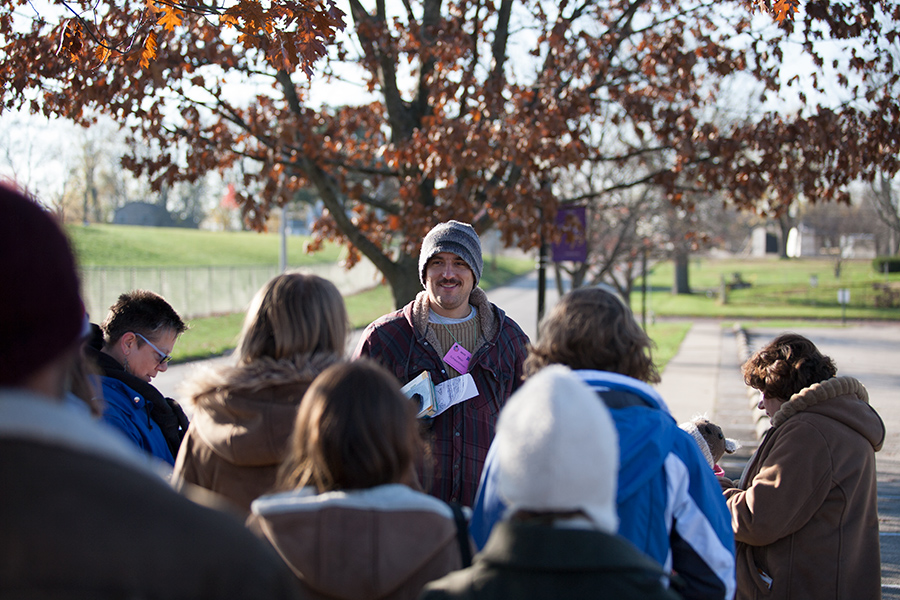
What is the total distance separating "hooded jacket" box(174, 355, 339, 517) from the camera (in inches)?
86.8

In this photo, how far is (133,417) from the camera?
10.8 ft

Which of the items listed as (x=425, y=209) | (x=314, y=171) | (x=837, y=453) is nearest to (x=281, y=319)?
(x=837, y=453)

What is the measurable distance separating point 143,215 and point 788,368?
80589 mm

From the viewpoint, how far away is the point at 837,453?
297 cm

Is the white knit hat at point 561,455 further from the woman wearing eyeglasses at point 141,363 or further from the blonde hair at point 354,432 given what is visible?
the woman wearing eyeglasses at point 141,363

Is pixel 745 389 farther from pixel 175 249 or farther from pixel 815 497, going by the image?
pixel 175 249

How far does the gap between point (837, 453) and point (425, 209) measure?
489 cm

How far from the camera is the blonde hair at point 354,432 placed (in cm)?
180

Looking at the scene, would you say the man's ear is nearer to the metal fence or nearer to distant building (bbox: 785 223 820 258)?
the metal fence

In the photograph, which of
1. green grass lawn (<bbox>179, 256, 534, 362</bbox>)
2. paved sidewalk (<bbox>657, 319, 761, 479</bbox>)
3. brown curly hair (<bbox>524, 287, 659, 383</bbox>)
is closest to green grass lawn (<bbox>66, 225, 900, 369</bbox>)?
green grass lawn (<bbox>179, 256, 534, 362</bbox>)

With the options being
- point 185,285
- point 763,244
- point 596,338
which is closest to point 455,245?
point 596,338

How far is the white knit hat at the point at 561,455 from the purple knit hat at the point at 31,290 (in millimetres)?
881

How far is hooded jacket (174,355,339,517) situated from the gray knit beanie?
1672 millimetres

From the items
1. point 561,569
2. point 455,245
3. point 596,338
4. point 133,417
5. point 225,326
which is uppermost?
point 455,245
